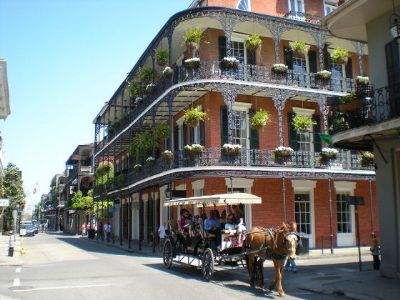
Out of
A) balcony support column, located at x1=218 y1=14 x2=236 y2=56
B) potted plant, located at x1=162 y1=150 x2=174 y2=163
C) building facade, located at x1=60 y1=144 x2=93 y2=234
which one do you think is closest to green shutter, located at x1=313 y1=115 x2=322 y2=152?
balcony support column, located at x1=218 y1=14 x2=236 y2=56

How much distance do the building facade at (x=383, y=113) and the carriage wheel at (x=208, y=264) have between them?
15.5 ft

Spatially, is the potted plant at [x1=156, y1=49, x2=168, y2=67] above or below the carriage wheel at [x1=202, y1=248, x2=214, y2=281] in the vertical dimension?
above

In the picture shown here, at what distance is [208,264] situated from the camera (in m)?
14.3

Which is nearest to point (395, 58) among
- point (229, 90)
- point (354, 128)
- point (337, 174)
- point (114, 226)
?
point (354, 128)

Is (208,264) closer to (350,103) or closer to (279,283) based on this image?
(279,283)

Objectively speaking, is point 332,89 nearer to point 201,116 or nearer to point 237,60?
point 237,60

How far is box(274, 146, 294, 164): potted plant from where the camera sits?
22.4 meters

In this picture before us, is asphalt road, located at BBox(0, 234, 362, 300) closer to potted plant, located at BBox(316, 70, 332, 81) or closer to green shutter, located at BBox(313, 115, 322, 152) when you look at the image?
green shutter, located at BBox(313, 115, 322, 152)

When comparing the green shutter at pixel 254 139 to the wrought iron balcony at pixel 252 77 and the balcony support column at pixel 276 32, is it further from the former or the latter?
the balcony support column at pixel 276 32

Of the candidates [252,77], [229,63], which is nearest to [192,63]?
[229,63]

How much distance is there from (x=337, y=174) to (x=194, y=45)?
29.4 ft

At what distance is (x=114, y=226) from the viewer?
45.7 m

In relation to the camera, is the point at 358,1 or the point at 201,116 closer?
the point at 358,1

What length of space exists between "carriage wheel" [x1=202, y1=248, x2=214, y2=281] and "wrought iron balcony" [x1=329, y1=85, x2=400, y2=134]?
5.11 metres
